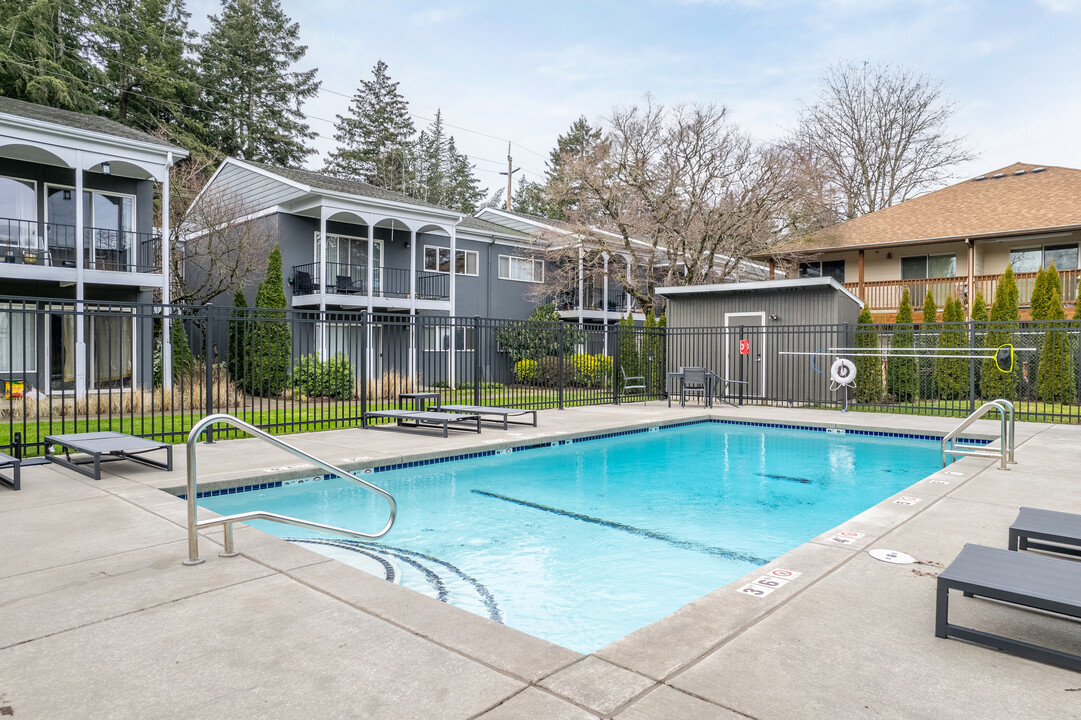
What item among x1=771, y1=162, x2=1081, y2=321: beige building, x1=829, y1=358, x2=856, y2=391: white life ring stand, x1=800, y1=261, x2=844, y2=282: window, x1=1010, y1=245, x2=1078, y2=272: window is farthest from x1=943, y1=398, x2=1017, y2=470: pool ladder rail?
x1=800, y1=261, x2=844, y2=282: window

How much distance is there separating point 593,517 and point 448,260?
17.4 metres

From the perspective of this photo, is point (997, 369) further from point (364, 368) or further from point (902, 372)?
point (364, 368)

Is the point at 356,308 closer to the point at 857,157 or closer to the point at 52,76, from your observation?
the point at 52,76

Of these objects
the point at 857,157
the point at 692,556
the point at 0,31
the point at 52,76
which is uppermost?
the point at 0,31

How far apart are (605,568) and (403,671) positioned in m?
2.58

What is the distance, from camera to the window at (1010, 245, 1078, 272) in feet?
60.9

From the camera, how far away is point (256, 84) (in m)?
33.5

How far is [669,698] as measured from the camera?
2.19 m

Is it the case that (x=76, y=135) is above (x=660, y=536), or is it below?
above

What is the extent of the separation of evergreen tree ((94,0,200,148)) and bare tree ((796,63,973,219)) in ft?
88.6

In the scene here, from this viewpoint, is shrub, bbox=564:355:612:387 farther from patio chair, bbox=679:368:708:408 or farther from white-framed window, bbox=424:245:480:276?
white-framed window, bbox=424:245:480:276

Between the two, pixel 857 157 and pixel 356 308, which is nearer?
pixel 356 308

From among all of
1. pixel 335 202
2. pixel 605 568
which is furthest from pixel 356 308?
pixel 605 568

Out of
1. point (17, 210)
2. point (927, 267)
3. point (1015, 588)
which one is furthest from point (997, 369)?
point (17, 210)
